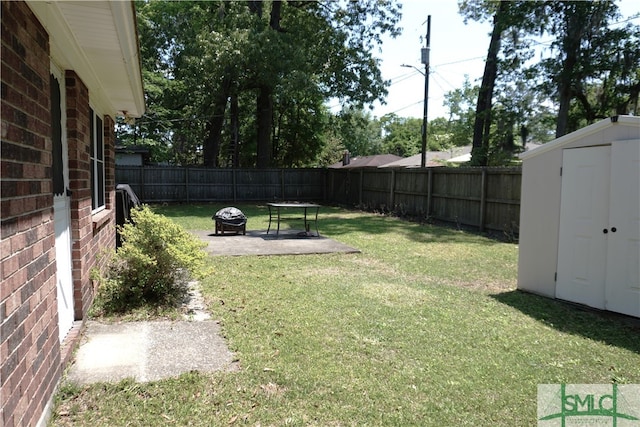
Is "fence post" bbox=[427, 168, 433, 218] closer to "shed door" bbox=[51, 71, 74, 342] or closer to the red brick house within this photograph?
the red brick house

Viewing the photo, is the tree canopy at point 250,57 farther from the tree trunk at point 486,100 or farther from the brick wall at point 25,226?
the brick wall at point 25,226

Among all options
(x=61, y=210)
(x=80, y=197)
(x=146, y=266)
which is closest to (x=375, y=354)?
(x=146, y=266)

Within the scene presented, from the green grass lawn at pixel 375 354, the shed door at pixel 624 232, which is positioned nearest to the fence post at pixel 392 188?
the green grass lawn at pixel 375 354

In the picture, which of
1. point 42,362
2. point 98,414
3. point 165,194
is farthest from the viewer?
point 165,194

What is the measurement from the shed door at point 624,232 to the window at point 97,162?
5993mm

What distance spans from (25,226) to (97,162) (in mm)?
3915

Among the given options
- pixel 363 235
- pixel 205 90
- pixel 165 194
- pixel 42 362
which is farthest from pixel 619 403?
pixel 205 90

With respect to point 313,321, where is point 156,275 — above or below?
above

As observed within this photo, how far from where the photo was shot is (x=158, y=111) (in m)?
20.5

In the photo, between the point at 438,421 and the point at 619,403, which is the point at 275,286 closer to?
the point at 438,421

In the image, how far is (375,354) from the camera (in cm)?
390

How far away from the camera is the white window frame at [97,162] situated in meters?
5.48

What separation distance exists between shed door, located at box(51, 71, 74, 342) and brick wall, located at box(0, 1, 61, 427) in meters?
0.75

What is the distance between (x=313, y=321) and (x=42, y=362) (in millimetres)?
2611
